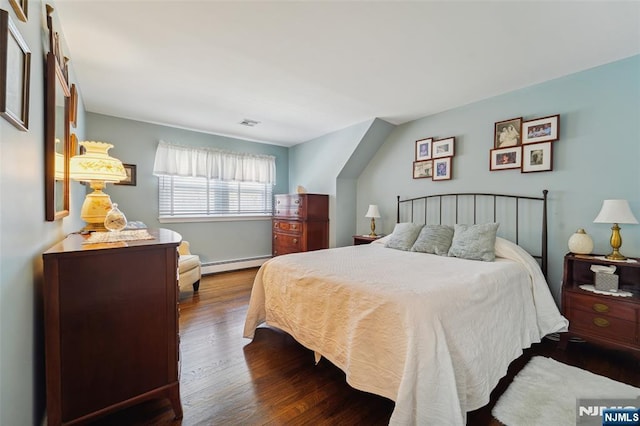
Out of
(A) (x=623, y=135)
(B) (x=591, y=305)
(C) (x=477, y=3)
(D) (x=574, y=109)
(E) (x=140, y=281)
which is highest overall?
(C) (x=477, y=3)

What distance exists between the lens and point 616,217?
2.05 meters

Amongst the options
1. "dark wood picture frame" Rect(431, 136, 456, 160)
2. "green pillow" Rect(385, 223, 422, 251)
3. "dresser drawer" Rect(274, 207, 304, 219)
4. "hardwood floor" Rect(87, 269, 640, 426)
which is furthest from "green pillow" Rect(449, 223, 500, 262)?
"dresser drawer" Rect(274, 207, 304, 219)

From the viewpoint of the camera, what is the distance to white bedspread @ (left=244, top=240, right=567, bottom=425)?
1.31 metres

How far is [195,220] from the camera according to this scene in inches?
172

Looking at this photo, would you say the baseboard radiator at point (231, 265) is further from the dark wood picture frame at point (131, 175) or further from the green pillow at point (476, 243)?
the green pillow at point (476, 243)

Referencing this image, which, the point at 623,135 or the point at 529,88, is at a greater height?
the point at 529,88

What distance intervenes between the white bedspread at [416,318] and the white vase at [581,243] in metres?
0.32

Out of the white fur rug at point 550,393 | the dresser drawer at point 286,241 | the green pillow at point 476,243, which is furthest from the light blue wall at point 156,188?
the white fur rug at point 550,393

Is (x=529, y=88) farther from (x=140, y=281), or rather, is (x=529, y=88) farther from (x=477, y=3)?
(x=140, y=281)

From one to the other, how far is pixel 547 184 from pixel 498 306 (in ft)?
5.25

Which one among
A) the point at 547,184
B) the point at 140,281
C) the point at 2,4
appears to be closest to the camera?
the point at 2,4

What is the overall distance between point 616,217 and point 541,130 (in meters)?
1.05

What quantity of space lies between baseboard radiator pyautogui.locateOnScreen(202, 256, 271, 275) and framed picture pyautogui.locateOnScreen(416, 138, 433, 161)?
3.30 meters

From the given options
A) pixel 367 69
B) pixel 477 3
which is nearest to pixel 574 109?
pixel 477 3
